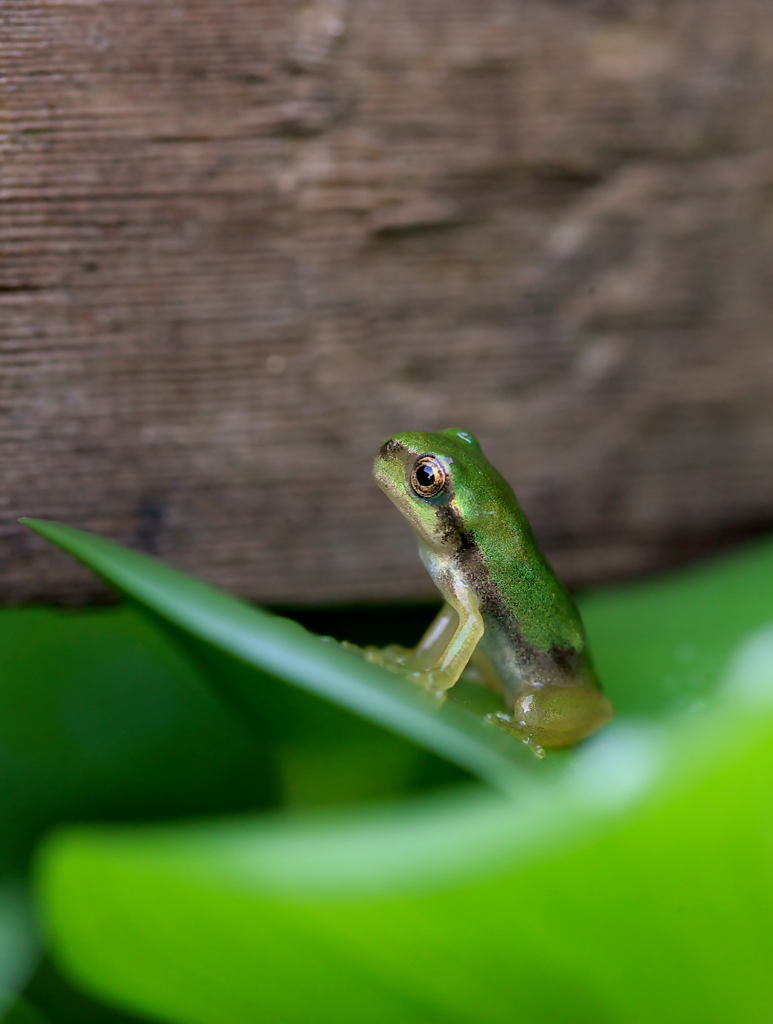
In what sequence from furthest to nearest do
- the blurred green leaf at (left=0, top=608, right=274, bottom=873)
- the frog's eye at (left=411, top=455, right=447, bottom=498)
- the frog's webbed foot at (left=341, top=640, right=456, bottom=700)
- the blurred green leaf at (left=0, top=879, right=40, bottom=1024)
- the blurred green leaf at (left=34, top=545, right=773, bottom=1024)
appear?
the frog's eye at (left=411, top=455, right=447, bottom=498)
the frog's webbed foot at (left=341, top=640, right=456, bottom=700)
the blurred green leaf at (left=0, top=608, right=274, bottom=873)
the blurred green leaf at (left=0, top=879, right=40, bottom=1024)
the blurred green leaf at (left=34, top=545, right=773, bottom=1024)

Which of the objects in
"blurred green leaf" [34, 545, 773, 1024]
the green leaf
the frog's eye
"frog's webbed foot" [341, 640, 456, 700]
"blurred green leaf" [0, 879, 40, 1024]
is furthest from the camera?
the frog's eye

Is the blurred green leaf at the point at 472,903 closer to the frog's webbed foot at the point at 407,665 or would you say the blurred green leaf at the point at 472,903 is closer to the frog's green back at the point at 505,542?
the frog's webbed foot at the point at 407,665

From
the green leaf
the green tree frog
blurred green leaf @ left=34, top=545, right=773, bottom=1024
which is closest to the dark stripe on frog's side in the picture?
the green tree frog

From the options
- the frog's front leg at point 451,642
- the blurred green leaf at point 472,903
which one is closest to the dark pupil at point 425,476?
the frog's front leg at point 451,642

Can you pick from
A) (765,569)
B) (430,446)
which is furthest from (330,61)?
(765,569)

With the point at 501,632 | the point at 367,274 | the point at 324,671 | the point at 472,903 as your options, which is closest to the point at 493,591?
the point at 501,632

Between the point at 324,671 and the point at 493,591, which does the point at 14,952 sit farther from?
the point at 493,591

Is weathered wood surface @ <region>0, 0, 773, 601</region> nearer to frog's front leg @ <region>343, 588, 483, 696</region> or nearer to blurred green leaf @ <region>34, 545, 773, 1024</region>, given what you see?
frog's front leg @ <region>343, 588, 483, 696</region>
